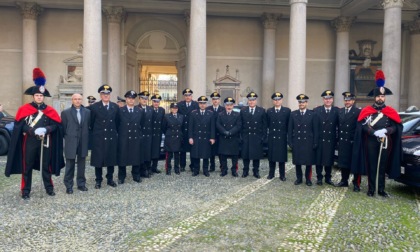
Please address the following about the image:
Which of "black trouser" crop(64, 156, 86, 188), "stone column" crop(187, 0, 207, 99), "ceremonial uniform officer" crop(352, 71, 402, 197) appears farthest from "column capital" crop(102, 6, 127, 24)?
"ceremonial uniform officer" crop(352, 71, 402, 197)

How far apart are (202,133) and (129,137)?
1821mm

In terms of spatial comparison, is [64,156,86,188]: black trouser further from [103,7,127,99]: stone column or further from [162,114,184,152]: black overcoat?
[103,7,127,99]: stone column

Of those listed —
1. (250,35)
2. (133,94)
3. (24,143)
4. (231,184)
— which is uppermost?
(250,35)

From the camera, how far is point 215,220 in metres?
5.16

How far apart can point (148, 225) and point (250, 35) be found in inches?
671

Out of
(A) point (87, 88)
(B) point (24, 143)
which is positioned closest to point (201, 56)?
(A) point (87, 88)

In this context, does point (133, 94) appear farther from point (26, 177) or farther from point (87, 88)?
point (87, 88)

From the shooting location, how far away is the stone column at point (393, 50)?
571 inches

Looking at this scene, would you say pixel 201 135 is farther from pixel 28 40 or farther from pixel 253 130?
pixel 28 40

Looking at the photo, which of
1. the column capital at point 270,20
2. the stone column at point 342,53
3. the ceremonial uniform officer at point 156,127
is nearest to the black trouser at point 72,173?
the ceremonial uniform officer at point 156,127

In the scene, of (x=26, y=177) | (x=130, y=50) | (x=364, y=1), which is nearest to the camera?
(x=26, y=177)

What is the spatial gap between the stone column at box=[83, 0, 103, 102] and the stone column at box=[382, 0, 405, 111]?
1142 cm

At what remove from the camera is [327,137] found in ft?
24.6

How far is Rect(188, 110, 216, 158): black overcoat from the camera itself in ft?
28.0
